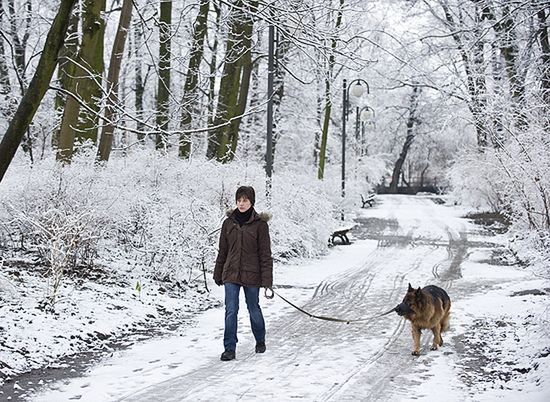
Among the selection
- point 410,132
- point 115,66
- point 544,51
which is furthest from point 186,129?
point 410,132

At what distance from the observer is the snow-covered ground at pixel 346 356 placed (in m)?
6.07

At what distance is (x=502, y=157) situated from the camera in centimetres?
1906

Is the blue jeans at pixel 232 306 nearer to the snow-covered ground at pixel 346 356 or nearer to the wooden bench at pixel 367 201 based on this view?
the snow-covered ground at pixel 346 356

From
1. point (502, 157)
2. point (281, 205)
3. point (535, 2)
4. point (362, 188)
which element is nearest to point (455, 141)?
point (362, 188)

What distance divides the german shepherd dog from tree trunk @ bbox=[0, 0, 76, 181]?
4.55 m

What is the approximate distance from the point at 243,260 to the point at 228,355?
1.06 m

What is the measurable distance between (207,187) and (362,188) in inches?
1190

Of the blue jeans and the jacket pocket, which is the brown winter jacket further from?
the blue jeans

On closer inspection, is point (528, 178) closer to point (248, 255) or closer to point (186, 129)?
point (186, 129)

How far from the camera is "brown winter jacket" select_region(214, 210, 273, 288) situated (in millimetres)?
7195

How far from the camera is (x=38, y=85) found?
675 cm

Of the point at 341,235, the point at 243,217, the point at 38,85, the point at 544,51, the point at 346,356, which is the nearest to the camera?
the point at 38,85

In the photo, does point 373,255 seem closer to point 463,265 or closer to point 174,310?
point 463,265

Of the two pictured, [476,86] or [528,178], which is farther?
[476,86]
